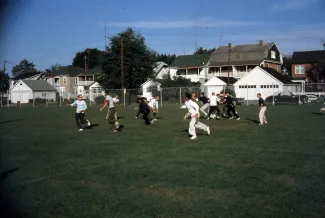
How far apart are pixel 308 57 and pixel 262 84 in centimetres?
1833

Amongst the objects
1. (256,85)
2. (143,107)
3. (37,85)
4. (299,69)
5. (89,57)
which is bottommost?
(143,107)

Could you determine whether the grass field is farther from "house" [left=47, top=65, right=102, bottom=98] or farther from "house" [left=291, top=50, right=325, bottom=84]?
"house" [left=47, top=65, right=102, bottom=98]

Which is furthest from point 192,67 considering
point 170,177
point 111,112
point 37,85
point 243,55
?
point 170,177

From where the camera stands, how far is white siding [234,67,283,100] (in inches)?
1948

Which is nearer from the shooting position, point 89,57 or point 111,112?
point 111,112

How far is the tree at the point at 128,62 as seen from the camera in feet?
180

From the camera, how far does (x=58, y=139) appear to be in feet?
46.8

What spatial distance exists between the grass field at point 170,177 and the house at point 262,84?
3709 centimetres

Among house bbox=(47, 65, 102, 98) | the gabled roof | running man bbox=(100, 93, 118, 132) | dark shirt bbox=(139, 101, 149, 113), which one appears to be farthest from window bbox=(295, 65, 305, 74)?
running man bbox=(100, 93, 118, 132)

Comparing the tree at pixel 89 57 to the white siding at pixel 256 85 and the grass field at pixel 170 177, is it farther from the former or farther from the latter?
the grass field at pixel 170 177

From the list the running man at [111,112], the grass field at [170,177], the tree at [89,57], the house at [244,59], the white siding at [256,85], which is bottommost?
the grass field at [170,177]

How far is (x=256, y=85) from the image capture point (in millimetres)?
51188

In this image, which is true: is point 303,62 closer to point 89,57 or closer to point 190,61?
point 190,61

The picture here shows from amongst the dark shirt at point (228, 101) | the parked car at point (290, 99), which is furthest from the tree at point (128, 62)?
the dark shirt at point (228, 101)
